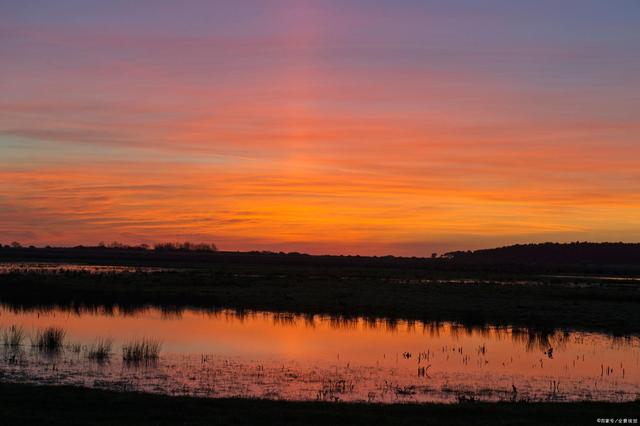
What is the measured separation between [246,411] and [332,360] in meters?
11.1

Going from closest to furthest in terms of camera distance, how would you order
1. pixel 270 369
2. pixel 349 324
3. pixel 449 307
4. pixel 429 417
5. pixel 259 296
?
pixel 429 417
pixel 270 369
pixel 349 324
pixel 449 307
pixel 259 296

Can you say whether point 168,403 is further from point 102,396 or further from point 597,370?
point 597,370

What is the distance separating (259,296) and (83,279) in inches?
903

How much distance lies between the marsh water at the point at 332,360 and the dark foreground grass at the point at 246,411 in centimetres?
262

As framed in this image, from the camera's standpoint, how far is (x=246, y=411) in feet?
52.3

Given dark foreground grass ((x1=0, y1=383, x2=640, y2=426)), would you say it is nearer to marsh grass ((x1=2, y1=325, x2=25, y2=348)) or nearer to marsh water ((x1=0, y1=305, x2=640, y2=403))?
marsh water ((x1=0, y1=305, x2=640, y2=403))

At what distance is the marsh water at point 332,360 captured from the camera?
68.7 feet

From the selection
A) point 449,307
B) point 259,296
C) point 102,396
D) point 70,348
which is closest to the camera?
point 102,396

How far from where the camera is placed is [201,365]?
80.9 feet

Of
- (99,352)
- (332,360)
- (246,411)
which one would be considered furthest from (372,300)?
(246,411)

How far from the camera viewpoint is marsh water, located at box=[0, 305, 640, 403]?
→ 2094cm

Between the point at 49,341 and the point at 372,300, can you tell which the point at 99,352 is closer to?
the point at 49,341

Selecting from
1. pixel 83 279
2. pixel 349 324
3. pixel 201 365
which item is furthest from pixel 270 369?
pixel 83 279

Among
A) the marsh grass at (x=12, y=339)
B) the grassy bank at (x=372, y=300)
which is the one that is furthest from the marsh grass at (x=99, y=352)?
the grassy bank at (x=372, y=300)
